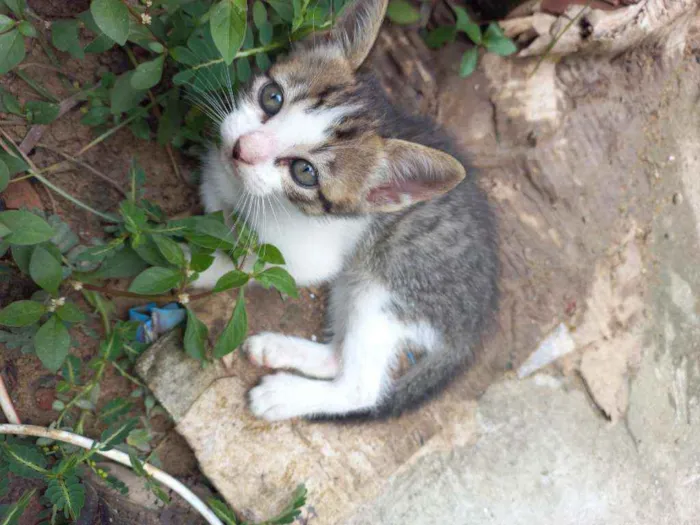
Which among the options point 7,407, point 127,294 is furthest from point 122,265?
point 7,407

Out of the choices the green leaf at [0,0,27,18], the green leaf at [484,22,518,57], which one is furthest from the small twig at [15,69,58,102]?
the green leaf at [484,22,518,57]

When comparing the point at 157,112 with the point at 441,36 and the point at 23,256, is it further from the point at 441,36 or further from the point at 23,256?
the point at 441,36

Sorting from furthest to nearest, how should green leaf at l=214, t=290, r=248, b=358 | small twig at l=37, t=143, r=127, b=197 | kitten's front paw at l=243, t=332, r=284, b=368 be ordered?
1. kitten's front paw at l=243, t=332, r=284, b=368
2. small twig at l=37, t=143, r=127, b=197
3. green leaf at l=214, t=290, r=248, b=358

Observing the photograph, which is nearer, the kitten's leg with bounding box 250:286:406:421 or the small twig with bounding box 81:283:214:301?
the small twig with bounding box 81:283:214:301

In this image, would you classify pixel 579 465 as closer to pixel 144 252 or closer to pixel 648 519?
pixel 648 519

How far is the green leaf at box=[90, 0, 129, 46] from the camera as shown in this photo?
134 cm

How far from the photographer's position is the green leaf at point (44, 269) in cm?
145

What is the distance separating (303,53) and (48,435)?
139cm

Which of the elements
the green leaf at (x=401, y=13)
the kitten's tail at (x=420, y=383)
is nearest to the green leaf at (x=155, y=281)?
the kitten's tail at (x=420, y=383)

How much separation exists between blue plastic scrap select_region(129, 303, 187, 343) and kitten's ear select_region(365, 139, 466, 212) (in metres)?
0.77

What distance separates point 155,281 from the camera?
1512 millimetres

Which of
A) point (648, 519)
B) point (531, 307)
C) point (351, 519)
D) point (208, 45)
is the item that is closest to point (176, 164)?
point (208, 45)

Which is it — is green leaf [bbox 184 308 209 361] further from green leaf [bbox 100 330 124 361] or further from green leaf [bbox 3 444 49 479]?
green leaf [bbox 3 444 49 479]

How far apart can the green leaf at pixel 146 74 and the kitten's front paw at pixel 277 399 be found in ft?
3.37
